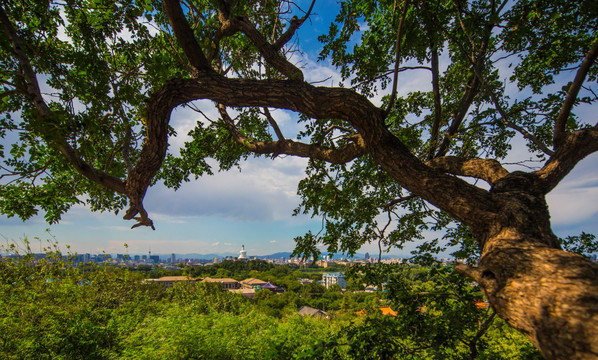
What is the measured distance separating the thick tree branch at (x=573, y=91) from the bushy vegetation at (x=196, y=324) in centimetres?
146

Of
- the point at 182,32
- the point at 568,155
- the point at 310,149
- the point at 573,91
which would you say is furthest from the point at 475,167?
the point at 182,32

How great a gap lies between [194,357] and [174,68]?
14.6ft

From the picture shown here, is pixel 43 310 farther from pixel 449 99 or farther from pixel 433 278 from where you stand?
pixel 449 99

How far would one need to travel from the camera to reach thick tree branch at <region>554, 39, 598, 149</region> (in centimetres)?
184

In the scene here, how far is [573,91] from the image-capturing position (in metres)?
1.90

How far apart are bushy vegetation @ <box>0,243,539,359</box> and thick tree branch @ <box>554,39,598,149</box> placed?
1465 millimetres

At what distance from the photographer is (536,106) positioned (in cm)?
310

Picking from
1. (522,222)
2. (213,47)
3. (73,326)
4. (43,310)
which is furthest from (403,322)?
(43,310)

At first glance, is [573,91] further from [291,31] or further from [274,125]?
[274,125]

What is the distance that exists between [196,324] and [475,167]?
527cm

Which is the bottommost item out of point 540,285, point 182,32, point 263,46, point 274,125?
point 540,285

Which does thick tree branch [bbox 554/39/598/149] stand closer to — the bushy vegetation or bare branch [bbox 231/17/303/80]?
the bushy vegetation

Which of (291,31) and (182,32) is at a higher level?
(291,31)

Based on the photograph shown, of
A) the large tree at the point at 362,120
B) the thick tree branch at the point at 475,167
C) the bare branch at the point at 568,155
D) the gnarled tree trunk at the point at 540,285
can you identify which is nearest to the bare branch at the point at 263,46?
the large tree at the point at 362,120
